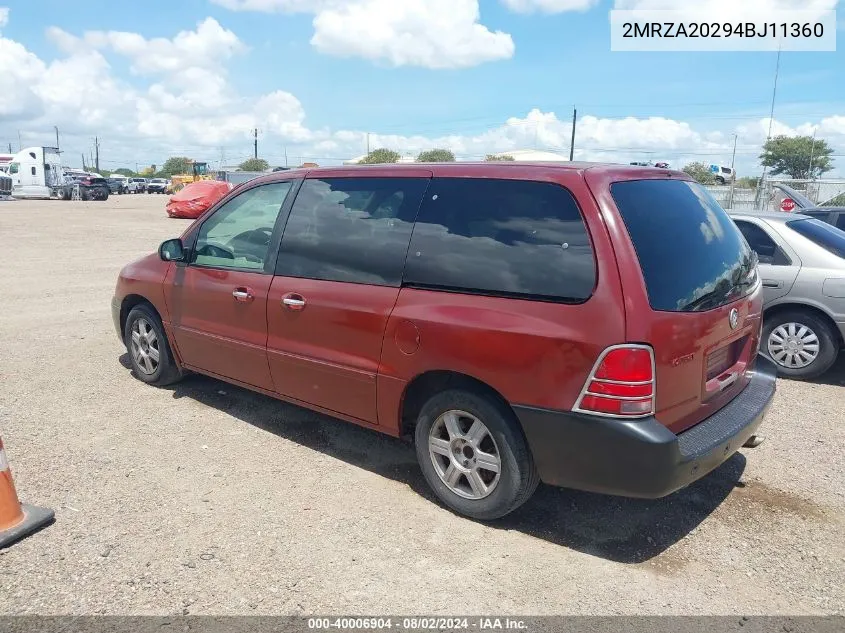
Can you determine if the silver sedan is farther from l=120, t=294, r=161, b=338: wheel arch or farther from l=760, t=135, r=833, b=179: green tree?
l=760, t=135, r=833, b=179: green tree

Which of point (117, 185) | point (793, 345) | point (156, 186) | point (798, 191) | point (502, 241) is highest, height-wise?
point (156, 186)

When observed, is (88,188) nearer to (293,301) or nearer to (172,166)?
(293,301)

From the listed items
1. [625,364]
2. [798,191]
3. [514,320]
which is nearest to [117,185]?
[798,191]

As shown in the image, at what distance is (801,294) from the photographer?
6012mm

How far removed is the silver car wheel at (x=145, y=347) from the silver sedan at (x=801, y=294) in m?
5.40

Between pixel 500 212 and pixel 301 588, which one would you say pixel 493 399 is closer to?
pixel 500 212

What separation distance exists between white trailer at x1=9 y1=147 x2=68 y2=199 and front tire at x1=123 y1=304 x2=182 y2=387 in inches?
1727

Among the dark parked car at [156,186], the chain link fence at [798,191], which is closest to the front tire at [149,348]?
the chain link fence at [798,191]

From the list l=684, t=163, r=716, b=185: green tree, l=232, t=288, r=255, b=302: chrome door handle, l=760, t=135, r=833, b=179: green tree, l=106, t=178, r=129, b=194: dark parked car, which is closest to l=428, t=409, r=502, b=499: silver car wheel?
l=232, t=288, r=255, b=302: chrome door handle

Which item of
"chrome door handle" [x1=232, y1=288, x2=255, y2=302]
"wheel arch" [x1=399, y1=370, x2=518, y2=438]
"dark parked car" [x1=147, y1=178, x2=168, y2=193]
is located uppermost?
"dark parked car" [x1=147, y1=178, x2=168, y2=193]

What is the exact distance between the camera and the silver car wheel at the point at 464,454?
135 inches

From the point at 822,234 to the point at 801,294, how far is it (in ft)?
2.39

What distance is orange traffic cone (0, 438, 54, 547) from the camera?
3309 millimetres

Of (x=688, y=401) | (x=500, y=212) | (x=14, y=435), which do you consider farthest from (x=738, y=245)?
(x=14, y=435)
